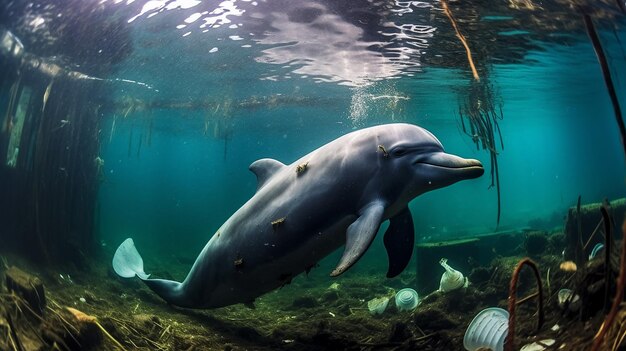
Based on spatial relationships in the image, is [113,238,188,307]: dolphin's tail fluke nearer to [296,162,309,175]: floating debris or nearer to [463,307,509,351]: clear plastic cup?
[296,162,309,175]: floating debris

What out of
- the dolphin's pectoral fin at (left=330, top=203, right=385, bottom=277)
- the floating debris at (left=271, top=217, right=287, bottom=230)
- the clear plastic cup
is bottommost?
the clear plastic cup

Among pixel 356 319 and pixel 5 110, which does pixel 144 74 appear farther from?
pixel 356 319

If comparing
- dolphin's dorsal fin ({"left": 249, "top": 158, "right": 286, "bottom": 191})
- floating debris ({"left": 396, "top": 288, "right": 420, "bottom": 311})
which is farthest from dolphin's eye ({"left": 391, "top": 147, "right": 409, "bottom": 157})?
floating debris ({"left": 396, "top": 288, "right": 420, "bottom": 311})

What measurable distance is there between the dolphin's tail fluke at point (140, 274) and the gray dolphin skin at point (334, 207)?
1422mm

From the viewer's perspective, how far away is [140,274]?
26.8 ft

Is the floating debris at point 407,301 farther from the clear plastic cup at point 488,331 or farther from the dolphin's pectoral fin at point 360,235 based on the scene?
the dolphin's pectoral fin at point 360,235

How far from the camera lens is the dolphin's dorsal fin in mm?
6450

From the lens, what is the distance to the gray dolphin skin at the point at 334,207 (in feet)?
15.9

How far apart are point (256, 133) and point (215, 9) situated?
3478 centimetres

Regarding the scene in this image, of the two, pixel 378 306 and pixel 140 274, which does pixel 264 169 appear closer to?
pixel 140 274

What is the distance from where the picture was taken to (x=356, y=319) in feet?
26.2

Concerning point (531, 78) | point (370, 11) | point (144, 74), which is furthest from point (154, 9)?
point (531, 78)

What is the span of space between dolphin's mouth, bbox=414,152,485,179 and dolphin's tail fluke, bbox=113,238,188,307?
4844 mm

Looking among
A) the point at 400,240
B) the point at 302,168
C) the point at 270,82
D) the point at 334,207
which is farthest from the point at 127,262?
the point at 270,82
